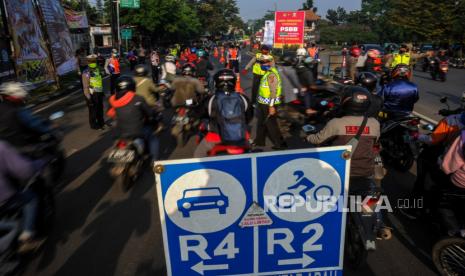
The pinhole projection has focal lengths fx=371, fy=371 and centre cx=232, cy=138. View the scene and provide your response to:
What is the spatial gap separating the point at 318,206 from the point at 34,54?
16.2 meters

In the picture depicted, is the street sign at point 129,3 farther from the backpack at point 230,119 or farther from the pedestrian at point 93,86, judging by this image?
the backpack at point 230,119

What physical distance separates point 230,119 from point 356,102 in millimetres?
1574

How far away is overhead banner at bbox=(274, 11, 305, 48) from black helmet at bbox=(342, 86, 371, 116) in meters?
26.6

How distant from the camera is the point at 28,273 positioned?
3705 mm

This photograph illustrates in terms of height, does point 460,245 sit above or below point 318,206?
below

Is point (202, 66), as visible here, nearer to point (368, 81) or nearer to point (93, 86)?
point (93, 86)

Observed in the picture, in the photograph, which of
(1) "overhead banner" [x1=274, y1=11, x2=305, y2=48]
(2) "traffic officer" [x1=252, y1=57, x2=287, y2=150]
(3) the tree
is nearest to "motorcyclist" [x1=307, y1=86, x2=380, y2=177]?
(2) "traffic officer" [x1=252, y1=57, x2=287, y2=150]

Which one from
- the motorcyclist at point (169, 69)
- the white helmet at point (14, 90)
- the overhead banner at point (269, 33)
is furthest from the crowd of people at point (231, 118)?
the overhead banner at point (269, 33)

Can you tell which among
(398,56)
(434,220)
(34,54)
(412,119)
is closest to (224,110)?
(434,220)

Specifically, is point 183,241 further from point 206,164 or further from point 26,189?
point 26,189

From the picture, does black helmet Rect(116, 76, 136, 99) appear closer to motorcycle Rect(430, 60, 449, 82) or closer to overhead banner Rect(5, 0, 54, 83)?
overhead banner Rect(5, 0, 54, 83)

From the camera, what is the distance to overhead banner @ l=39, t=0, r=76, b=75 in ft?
55.5

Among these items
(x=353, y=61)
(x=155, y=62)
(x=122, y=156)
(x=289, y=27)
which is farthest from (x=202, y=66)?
(x=289, y=27)

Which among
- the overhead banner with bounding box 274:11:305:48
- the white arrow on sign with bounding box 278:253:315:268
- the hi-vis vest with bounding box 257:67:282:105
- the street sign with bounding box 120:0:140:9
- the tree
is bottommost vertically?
the white arrow on sign with bounding box 278:253:315:268
